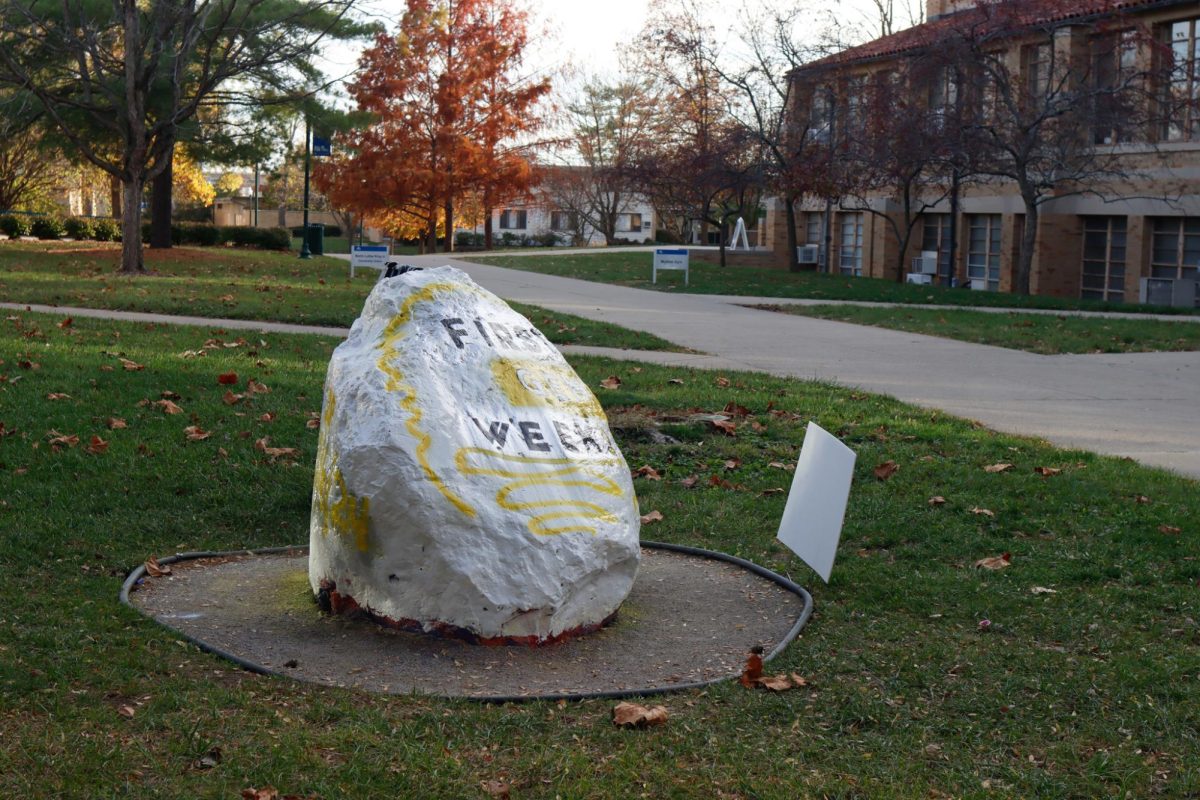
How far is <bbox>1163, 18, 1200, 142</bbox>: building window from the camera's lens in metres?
25.7

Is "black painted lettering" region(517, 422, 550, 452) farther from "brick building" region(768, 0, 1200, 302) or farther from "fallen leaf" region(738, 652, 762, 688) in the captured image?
"brick building" region(768, 0, 1200, 302)

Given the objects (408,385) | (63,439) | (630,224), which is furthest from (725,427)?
(630,224)

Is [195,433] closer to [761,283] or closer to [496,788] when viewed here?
[496,788]

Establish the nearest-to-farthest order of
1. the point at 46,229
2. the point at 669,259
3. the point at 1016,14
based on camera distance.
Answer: the point at 1016,14, the point at 669,259, the point at 46,229

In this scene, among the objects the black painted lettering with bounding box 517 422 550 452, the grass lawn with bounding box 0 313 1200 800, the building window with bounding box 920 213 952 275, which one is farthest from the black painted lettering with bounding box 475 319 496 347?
the building window with bounding box 920 213 952 275

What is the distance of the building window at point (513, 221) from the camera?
83963 millimetres

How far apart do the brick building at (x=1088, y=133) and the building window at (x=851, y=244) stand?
169 inches

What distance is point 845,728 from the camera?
4184 mm

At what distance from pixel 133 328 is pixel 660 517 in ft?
25.6

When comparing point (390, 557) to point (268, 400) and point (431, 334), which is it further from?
point (268, 400)

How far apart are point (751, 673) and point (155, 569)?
2.75 meters

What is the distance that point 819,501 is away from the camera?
5.88m

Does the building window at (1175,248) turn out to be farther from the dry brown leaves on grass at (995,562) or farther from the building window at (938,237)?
the dry brown leaves on grass at (995,562)

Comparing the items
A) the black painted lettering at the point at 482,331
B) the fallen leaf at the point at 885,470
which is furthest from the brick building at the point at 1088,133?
the black painted lettering at the point at 482,331
